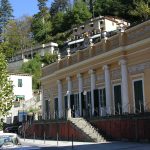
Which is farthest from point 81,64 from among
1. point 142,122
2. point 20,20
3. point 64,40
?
point 20,20

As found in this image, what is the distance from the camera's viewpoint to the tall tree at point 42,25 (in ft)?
387

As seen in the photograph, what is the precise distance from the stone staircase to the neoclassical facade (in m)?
1.93

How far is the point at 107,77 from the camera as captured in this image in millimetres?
35750

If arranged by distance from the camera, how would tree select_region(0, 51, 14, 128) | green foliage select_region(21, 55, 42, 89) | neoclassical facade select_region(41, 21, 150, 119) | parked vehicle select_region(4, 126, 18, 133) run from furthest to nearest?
green foliage select_region(21, 55, 42, 89), parked vehicle select_region(4, 126, 18, 133), neoclassical facade select_region(41, 21, 150, 119), tree select_region(0, 51, 14, 128)

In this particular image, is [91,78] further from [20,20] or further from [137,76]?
[20,20]

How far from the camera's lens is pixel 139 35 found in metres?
32.2

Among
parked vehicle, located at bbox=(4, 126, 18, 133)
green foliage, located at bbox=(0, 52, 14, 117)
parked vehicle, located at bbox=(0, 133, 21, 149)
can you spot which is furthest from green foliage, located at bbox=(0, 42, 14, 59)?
parked vehicle, located at bbox=(0, 133, 21, 149)

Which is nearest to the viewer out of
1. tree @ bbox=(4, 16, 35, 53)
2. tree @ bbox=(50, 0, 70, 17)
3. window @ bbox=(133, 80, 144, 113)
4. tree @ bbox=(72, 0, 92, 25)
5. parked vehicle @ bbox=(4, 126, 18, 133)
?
window @ bbox=(133, 80, 144, 113)

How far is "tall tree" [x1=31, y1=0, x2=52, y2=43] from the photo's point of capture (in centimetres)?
11788

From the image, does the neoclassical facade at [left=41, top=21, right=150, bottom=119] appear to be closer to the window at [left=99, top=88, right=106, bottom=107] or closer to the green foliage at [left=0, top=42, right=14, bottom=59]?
the window at [left=99, top=88, right=106, bottom=107]

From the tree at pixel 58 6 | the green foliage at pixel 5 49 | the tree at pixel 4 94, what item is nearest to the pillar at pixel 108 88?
the green foliage at pixel 5 49

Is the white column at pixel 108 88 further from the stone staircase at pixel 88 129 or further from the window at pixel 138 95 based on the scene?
the window at pixel 138 95

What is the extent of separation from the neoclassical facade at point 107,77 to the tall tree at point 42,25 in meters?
71.9

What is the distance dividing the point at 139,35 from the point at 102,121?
7.21 m
